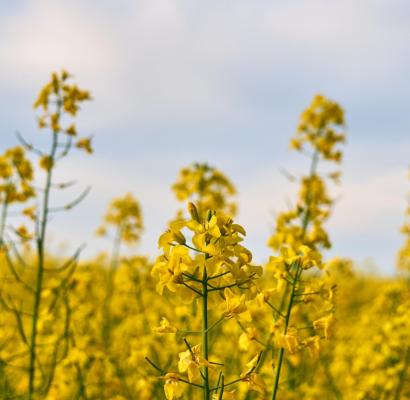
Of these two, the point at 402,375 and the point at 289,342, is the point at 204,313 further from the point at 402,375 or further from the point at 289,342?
the point at 402,375

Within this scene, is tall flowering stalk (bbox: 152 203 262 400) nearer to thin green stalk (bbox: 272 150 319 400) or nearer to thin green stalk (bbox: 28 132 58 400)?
thin green stalk (bbox: 272 150 319 400)

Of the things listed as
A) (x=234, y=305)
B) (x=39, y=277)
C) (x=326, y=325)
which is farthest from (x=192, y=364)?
(x=39, y=277)

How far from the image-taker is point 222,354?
193 inches

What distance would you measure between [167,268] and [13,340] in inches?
177

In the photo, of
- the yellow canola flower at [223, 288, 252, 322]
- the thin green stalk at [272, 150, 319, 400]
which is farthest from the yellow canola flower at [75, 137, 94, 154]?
the yellow canola flower at [223, 288, 252, 322]

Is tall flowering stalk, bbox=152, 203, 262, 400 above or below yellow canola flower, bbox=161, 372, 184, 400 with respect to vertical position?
above

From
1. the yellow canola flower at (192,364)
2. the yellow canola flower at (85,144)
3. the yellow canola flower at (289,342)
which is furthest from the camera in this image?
the yellow canola flower at (85,144)

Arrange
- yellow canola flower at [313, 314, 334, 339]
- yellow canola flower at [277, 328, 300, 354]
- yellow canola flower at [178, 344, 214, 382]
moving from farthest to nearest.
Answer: yellow canola flower at [313, 314, 334, 339], yellow canola flower at [277, 328, 300, 354], yellow canola flower at [178, 344, 214, 382]

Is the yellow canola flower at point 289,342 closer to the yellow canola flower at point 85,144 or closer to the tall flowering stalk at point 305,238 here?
the tall flowering stalk at point 305,238

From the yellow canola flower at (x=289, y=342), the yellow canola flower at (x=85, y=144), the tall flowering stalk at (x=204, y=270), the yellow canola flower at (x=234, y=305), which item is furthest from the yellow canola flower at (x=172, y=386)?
the yellow canola flower at (x=85, y=144)

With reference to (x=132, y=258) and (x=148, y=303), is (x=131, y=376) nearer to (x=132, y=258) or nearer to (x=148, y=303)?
(x=132, y=258)

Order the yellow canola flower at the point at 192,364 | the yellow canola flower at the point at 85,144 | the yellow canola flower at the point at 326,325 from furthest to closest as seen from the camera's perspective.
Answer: the yellow canola flower at the point at 85,144 < the yellow canola flower at the point at 326,325 < the yellow canola flower at the point at 192,364

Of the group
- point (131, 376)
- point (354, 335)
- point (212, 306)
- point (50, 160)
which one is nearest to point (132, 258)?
point (131, 376)

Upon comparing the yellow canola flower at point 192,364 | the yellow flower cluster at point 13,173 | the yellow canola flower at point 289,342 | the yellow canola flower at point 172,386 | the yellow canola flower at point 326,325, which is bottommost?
the yellow canola flower at point 172,386
